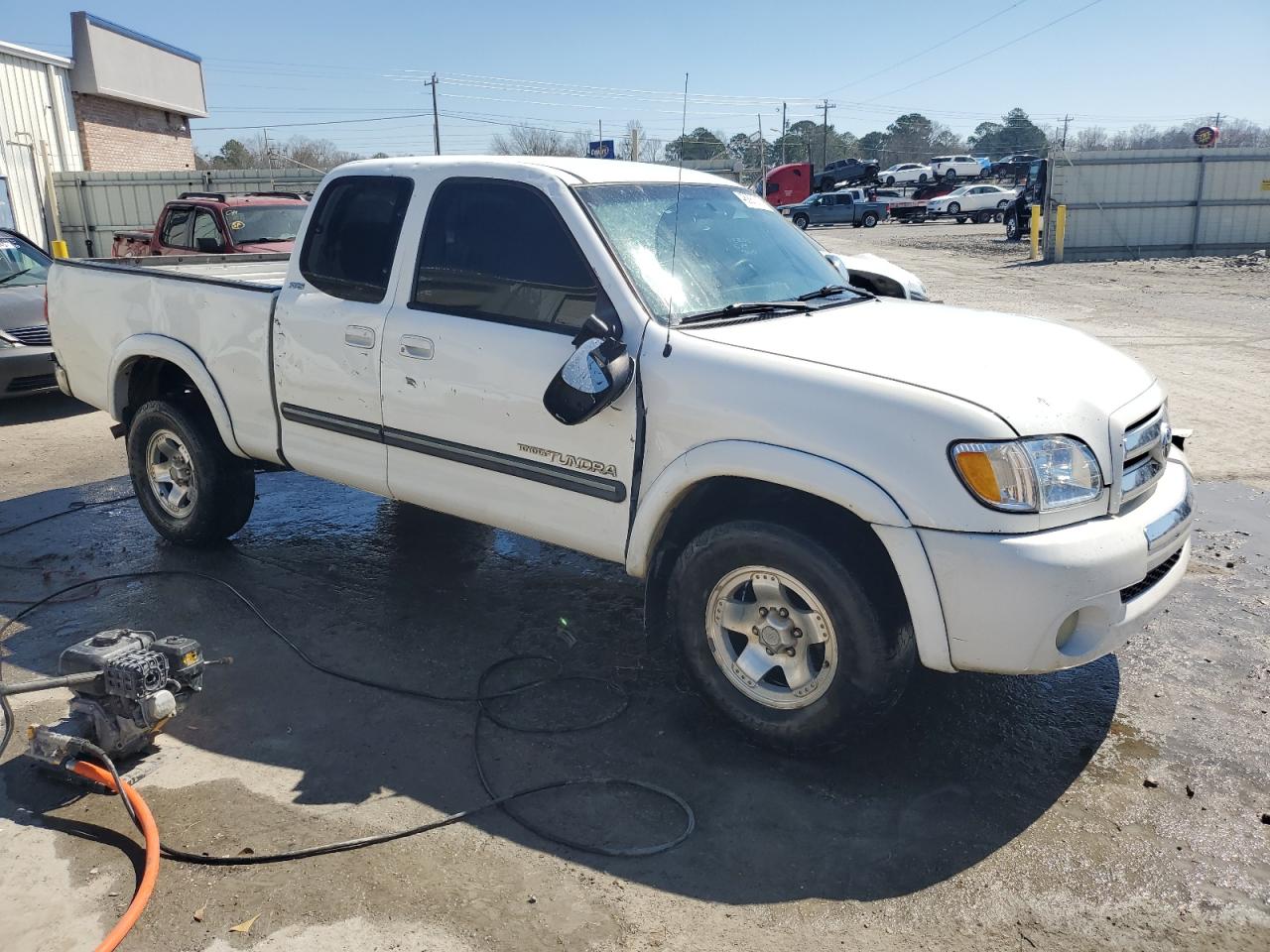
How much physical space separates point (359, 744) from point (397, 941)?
3.68 ft

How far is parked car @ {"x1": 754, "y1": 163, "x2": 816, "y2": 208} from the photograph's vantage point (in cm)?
4456

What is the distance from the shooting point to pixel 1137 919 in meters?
2.88

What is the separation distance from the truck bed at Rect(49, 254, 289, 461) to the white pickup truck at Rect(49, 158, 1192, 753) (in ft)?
0.10

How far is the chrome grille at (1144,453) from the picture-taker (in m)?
3.47

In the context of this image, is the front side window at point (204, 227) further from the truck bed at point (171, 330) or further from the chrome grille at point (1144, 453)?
the chrome grille at point (1144, 453)

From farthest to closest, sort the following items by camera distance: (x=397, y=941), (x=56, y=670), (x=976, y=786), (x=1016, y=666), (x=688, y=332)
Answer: (x=56, y=670) < (x=688, y=332) < (x=976, y=786) < (x=1016, y=666) < (x=397, y=941)

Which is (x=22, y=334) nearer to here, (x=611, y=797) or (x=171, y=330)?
(x=171, y=330)

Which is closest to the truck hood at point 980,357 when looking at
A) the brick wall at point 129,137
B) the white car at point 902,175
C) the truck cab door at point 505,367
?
the truck cab door at point 505,367

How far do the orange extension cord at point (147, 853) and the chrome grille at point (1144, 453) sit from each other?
10.7 feet

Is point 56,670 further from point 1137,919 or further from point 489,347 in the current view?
point 1137,919

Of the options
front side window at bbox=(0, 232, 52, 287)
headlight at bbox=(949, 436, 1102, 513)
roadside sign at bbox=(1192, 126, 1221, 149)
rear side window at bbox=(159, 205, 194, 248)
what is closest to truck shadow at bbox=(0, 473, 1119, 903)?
headlight at bbox=(949, 436, 1102, 513)

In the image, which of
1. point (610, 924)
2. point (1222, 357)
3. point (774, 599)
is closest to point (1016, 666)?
point (774, 599)

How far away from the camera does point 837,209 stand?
1753 inches

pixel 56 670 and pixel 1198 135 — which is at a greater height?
pixel 1198 135
